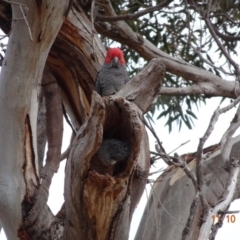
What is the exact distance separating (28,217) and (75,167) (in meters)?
0.46

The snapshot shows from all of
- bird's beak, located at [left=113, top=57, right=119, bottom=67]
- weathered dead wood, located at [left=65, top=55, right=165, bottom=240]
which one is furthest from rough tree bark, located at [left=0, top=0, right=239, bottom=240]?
bird's beak, located at [left=113, top=57, right=119, bottom=67]

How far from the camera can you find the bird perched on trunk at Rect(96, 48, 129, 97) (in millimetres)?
2969

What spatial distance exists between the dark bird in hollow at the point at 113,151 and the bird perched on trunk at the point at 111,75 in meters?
0.91

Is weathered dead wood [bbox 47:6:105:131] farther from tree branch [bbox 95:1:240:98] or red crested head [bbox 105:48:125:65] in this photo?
tree branch [bbox 95:1:240:98]

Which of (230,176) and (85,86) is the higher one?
(85,86)

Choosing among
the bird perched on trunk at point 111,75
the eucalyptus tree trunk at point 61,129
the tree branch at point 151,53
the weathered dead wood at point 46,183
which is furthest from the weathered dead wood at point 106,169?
the tree branch at point 151,53

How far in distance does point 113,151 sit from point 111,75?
108cm

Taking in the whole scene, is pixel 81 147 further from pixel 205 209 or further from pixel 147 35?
pixel 147 35

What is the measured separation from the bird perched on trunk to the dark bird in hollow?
2.99 ft

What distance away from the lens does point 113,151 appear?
2.02 metres

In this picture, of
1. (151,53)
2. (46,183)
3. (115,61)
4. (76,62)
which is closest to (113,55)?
(115,61)

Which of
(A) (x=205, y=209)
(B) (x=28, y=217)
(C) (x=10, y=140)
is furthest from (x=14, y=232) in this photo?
(A) (x=205, y=209)

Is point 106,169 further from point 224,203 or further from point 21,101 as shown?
point 21,101

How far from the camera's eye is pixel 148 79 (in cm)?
217
